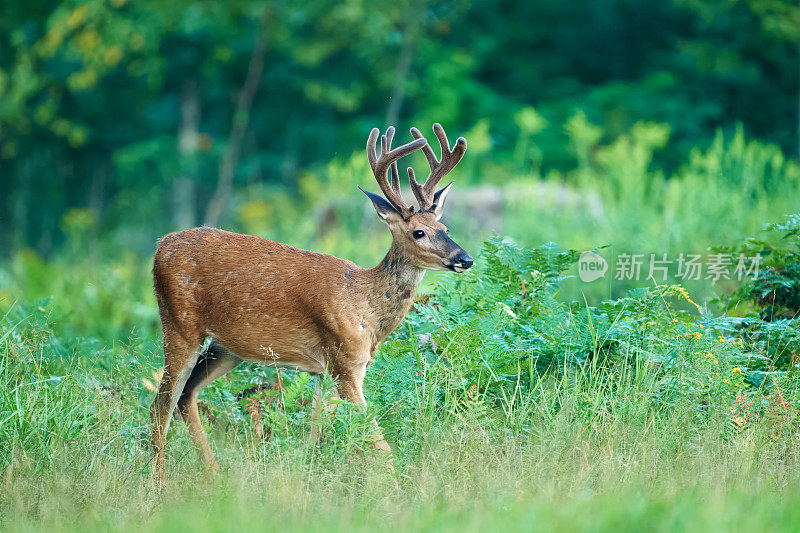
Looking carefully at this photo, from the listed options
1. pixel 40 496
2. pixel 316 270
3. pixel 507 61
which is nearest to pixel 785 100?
pixel 507 61

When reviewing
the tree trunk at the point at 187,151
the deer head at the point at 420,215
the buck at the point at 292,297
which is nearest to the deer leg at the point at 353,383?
the buck at the point at 292,297

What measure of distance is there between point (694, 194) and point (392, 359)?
5.51m

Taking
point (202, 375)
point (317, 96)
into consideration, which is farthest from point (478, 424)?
point (317, 96)

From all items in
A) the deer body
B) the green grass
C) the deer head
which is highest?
the deer head

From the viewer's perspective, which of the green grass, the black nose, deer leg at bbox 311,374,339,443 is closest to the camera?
the green grass

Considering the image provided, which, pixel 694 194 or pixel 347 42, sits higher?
pixel 347 42

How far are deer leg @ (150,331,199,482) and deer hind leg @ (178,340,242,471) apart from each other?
0.11 metres

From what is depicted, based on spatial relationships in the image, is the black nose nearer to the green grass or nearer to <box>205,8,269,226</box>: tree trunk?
the green grass

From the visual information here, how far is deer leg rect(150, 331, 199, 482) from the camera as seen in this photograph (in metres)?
5.26

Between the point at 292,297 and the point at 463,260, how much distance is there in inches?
37.6

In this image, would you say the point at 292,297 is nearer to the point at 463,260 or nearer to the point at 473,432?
the point at 463,260

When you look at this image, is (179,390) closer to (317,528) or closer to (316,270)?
(316,270)

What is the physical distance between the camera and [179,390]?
5.31 m

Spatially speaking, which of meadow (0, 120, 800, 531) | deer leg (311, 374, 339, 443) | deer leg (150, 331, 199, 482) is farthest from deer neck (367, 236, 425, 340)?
deer leg (150, 331, 199, 482)
